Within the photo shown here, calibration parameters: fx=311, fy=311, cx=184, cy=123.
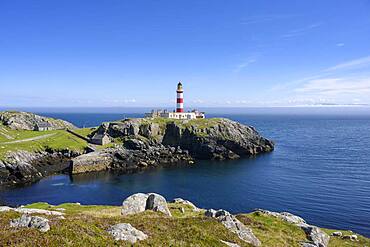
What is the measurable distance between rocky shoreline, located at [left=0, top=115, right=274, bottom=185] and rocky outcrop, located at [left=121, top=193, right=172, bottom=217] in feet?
201

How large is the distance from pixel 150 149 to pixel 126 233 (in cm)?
9603

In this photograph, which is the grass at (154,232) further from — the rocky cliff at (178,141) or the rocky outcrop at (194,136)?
the rocky outcrop at (194,136)

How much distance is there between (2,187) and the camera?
7206 centimetres

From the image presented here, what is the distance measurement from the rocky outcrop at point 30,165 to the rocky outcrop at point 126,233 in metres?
68.4

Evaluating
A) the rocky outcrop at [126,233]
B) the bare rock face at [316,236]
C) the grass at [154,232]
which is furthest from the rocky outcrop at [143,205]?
the bare rock face at [316,236]

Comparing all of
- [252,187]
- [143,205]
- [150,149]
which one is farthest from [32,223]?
[150,149]

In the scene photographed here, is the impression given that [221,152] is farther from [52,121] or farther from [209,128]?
[52,121]

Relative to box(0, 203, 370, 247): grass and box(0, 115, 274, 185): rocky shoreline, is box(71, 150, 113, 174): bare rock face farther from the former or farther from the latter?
box(0, 203, 370, 247): grass

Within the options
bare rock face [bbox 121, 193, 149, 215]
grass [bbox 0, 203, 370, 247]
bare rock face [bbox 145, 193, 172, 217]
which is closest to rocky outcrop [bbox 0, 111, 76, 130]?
bare rock face [bbox 121, 193, 149, 215]

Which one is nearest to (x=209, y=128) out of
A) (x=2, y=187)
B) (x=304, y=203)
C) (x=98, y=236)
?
(x=304, y=203)

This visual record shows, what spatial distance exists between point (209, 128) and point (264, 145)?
25661 mm

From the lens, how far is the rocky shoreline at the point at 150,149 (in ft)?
298

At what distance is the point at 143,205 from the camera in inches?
1216

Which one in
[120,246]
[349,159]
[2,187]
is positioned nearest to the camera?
[120,246]
